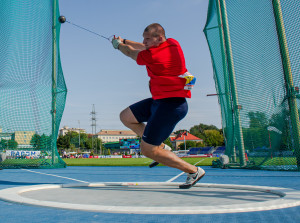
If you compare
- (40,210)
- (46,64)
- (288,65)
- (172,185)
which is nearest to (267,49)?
(288,65)

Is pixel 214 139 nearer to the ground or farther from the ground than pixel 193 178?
farther from the ground

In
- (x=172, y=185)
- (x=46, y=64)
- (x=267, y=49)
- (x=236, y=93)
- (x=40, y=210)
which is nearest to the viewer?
(x=40, y=210)

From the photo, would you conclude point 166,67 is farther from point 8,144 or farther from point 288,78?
point 8,144

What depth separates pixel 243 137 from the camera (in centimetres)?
837

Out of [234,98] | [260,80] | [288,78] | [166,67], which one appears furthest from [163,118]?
[234,98]

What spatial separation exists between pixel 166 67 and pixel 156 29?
1.53 ft

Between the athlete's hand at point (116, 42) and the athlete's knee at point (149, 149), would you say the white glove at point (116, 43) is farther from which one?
the athlete's knee at point (149, 149)

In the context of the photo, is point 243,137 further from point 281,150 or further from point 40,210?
point 40,210

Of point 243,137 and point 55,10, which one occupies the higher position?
point 55,10

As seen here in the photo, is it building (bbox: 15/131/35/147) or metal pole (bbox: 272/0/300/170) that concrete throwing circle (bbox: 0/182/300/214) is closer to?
metal pole (bbox: 272/0/300/170)

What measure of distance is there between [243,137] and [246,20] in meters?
3.25

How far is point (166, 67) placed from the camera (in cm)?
321

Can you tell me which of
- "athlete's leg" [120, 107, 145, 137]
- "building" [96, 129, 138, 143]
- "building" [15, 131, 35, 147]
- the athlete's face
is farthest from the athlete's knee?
"building" [96, 129, 138, 143]

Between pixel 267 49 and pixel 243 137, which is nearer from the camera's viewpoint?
pixel 267 49
